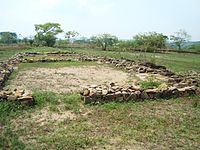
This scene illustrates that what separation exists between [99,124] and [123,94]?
8.06ft

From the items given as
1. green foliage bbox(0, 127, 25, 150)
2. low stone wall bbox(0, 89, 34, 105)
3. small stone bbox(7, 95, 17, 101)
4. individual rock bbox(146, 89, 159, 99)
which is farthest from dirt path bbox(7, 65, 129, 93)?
green foliage bbox(0, 127, 25, 150)

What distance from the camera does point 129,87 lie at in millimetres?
11031

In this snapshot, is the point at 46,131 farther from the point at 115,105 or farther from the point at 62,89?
the point at 62,89

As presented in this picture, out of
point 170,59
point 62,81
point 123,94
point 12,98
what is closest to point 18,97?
point 12,98

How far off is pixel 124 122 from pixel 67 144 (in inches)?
84.3

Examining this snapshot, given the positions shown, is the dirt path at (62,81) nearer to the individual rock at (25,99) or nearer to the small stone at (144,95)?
the individual rock at (25,99)

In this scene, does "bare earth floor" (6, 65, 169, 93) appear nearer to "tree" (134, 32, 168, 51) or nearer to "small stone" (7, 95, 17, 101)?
"small stone" (7, 95, 17, 101)

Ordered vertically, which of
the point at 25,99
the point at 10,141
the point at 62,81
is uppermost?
the point at 25,99

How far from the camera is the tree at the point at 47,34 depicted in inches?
2232

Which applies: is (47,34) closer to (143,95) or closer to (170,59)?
(170,59)

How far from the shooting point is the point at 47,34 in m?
58.4

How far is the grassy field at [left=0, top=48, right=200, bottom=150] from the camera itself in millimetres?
6844

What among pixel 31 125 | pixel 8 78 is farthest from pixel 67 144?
pixel 8 78

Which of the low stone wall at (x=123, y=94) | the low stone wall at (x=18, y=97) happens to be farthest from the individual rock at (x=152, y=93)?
the low stone wall at (x=18, y=97)
